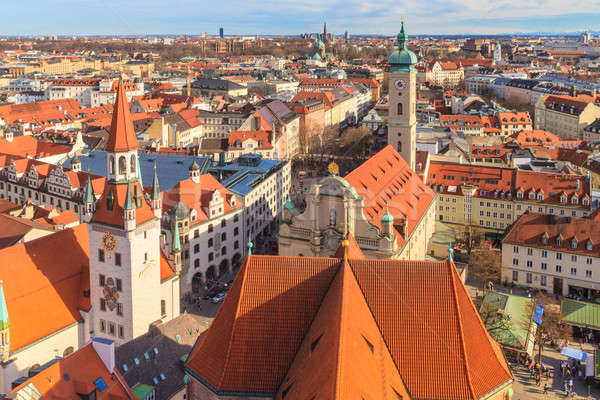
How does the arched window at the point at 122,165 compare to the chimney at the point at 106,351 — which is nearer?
the chimney at the point at 106,351

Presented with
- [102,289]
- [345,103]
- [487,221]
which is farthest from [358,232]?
[345,103]

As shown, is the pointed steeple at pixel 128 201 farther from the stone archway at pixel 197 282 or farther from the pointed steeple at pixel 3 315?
the stone archway at pixel 197 282

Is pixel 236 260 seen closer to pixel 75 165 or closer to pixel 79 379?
pixel 75 165

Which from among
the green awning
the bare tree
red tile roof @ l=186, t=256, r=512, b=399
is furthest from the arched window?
the bare tree

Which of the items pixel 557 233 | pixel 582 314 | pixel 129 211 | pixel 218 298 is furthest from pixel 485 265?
pixel 129 211

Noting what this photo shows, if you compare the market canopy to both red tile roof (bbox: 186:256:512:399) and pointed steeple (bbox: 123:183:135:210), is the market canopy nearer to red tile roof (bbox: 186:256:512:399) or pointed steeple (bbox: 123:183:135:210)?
red tile roof (bbox: 186:256:512:399)

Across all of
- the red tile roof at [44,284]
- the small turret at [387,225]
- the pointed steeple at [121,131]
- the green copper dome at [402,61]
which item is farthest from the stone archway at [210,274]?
the green copper dome at [402,61]

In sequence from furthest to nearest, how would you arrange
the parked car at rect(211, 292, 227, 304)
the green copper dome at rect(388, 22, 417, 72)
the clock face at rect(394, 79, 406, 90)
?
1. the green copper dome at rect(388, 22, 417, 72)
2. the clock face at rect(394, 79, 406, 90)
3. the parked car at rect(211, 292, 227, 304)
